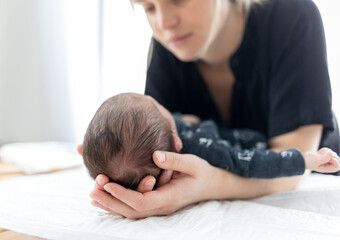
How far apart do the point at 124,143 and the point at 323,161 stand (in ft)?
1.62

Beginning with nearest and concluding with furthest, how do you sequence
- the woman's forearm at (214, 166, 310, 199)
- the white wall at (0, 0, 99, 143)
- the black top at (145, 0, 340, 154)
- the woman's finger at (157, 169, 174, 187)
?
the woman's finger at (157, 169, 174, 187)
the woman's forearm at (214, 166, 310, 199)
the black top at (145, 0, 340, 154)
the white wall at (0, 0, 99, 143)

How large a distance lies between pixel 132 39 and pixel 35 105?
2.63ft

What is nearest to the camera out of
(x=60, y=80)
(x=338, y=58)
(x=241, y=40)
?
(x=241, y=40)

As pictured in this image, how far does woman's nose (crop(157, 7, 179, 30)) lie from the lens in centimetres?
97

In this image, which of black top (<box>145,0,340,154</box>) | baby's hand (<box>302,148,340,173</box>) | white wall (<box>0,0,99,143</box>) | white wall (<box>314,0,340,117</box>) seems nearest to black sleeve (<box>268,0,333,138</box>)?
black top (<box>145,0,340,154</box>)

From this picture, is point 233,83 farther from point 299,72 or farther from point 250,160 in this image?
point 250,160

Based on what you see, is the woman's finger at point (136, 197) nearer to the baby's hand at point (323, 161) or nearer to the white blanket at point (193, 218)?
the white blanket at point (193, 218)

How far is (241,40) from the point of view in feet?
4.01

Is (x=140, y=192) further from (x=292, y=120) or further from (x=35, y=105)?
(x=35, y=105)

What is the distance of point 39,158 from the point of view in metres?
1.55

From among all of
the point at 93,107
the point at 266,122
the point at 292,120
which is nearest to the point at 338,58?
the point at 266,122

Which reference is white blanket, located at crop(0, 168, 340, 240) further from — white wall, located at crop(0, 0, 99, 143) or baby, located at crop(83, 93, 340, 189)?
white wall, located at crop(0, 0, 99, 143)

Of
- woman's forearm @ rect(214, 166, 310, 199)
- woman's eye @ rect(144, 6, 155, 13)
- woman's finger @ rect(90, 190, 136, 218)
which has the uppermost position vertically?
woman's eye @ rect(144, 6, 155, 13)

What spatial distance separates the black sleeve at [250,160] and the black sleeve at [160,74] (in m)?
0.47
